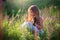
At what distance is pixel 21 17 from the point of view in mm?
2418

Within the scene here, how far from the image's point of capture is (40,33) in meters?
2.43

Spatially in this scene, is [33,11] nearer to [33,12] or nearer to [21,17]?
[33,12]

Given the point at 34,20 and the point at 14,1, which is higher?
the point at 14,1

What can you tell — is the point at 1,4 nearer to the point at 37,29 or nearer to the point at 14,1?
the point at 14,1

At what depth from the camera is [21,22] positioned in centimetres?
241

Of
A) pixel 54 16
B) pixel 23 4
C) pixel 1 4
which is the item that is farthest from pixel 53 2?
pixel 1 4

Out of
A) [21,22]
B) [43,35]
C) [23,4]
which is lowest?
[43,35]

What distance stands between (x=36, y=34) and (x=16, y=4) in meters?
0.39

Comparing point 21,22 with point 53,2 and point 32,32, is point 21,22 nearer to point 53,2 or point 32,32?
point 32,32

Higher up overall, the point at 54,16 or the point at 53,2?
the point at 53,2

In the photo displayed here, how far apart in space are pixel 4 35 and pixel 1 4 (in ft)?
1.11

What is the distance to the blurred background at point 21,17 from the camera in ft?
7.89

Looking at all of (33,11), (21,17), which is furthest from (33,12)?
(21,17)

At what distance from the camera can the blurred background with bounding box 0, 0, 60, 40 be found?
7.89 ft
